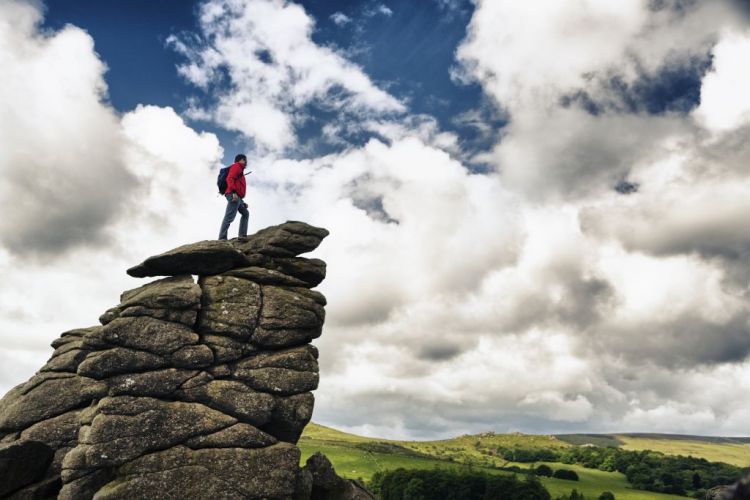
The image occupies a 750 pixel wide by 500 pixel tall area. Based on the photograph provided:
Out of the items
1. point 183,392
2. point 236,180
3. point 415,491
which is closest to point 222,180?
point 236,180

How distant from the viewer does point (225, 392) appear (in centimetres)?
3525

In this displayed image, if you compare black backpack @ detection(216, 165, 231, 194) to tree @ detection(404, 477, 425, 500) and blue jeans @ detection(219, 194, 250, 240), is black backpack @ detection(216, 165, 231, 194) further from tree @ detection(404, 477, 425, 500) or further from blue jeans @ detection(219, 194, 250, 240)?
tree @ detection(404, 477, 425, 500)

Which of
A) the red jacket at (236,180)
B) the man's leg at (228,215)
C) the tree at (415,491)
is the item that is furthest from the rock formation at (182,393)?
the tree at (415,491)

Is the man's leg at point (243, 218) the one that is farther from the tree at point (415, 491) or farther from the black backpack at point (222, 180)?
the tree at point (415, 491)

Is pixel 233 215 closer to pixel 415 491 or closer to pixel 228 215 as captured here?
pixel 228 215

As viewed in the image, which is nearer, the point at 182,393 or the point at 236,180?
the point at 182,393

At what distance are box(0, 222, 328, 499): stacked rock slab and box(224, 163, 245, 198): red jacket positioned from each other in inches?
174

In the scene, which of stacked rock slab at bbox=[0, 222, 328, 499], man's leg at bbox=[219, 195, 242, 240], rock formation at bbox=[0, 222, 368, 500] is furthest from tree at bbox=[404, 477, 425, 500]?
man's leg at bbox=[219, 195, 242, 240]

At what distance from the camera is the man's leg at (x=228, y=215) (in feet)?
137

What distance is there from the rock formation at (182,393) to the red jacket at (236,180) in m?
4.34

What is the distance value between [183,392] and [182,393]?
3.8 inches

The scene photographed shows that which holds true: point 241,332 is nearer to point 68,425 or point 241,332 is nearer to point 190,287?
point 190,287

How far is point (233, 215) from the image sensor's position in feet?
139

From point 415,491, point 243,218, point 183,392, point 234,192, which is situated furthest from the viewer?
point 415,491
